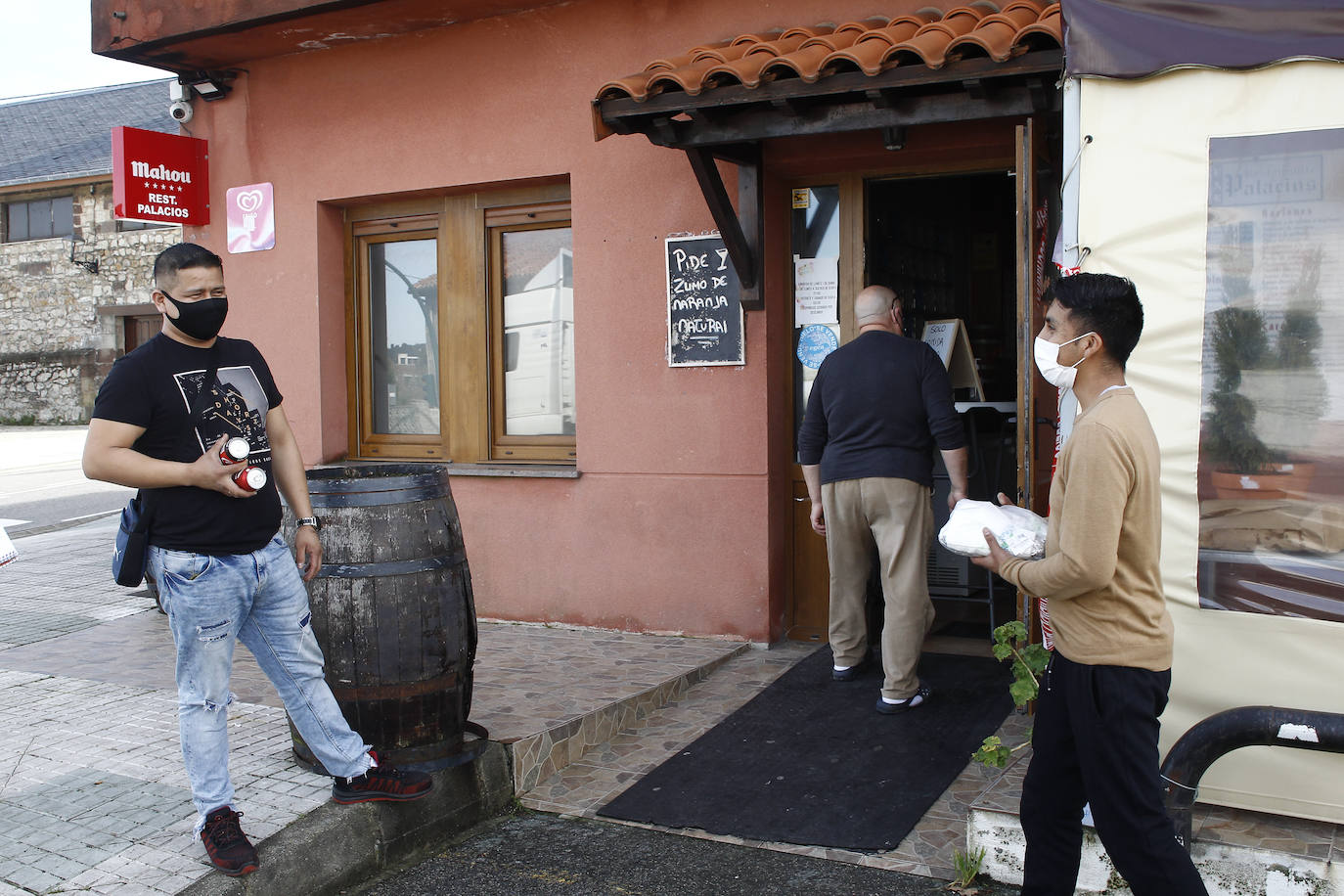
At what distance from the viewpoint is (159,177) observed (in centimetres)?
714

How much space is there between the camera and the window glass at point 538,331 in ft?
21.7

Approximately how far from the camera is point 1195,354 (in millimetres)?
3262

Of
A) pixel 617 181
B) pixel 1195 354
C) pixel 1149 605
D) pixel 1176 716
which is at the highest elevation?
pixel 617 181

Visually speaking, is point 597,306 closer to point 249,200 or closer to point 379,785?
point 249,200

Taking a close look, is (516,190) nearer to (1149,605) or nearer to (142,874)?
(142,874)

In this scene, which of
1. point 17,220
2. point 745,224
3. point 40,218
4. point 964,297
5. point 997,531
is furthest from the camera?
point 17,220

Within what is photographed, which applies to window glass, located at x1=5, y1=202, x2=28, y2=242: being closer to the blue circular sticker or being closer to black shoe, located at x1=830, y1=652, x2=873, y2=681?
the blue circular sticker

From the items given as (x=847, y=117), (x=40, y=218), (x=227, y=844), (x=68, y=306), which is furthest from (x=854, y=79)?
(x=40, y=218)

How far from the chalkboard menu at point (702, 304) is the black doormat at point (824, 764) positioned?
1748 mm

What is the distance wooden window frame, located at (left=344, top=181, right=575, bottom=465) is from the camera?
21.7 ft

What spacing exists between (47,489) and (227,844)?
12.9 meters

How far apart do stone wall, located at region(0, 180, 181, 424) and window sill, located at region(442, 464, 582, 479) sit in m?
18.1

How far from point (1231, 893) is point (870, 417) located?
236cm

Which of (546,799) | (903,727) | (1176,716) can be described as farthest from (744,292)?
(1176,716)
